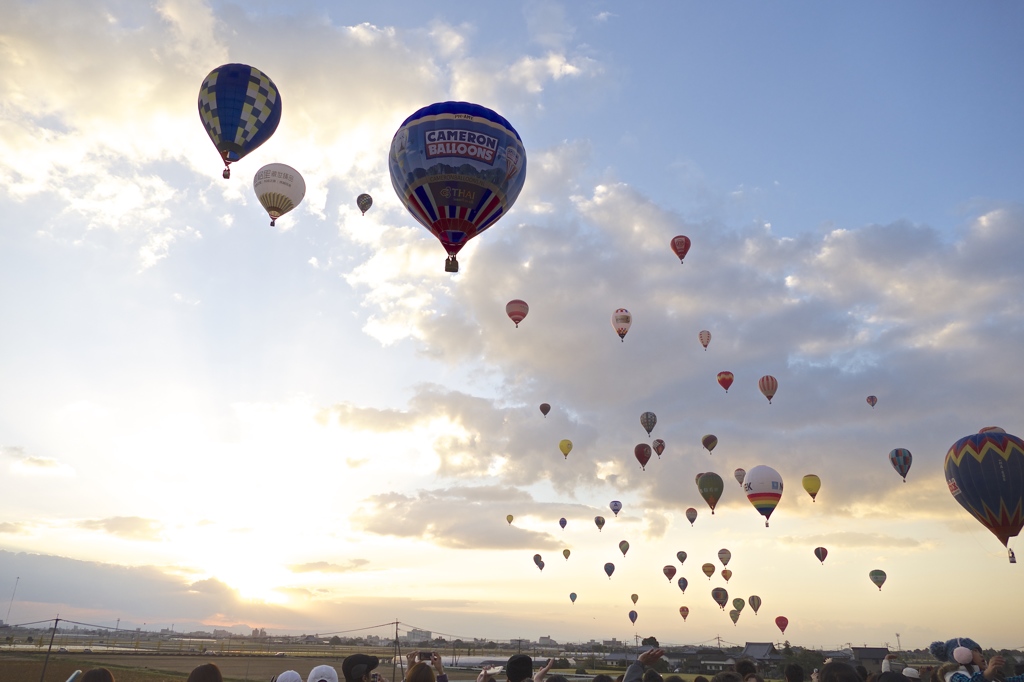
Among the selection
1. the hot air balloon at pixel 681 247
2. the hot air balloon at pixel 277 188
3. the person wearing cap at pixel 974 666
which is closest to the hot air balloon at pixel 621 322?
the hot air balloon at pixel 681 247

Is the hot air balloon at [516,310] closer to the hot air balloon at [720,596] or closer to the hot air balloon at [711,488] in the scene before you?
the hot air balloon at [711,488]

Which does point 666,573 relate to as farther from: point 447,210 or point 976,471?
point 447,210

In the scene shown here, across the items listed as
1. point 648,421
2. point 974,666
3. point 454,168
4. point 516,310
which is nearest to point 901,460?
point 648,421

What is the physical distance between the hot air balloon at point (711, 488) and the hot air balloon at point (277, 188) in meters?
38.6

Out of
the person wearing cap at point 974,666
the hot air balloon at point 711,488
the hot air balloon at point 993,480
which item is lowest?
the person wearing cap at point 974,666

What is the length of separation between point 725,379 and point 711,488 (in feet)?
30.0

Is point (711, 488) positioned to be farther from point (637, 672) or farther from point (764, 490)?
point (637, 672)

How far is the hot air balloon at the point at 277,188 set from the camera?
37344mm

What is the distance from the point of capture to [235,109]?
104 feet

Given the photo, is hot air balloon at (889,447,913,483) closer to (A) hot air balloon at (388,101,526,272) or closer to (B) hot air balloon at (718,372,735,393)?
(B) hot air balloon at (718,372,735,393)

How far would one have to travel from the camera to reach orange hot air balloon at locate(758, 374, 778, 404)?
53.3 metres

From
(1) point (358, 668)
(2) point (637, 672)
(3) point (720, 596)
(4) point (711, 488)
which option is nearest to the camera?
(1) point (358, 668)

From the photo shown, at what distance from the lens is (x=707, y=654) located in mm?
115562

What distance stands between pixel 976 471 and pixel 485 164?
82.9 ft
